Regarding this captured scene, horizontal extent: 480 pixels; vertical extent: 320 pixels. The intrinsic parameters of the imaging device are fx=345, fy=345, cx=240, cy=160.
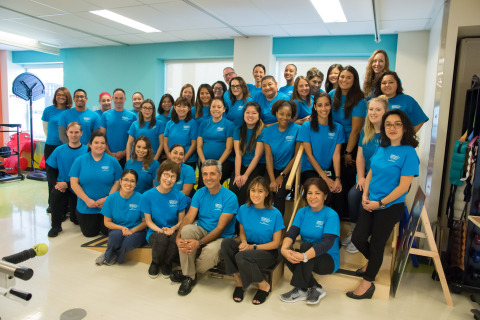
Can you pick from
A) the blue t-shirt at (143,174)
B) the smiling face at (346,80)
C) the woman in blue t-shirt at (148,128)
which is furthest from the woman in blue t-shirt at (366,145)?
the woman in blue t-shirt at (148,128)

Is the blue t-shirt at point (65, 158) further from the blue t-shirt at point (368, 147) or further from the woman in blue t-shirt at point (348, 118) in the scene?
the blue t-shirt at point (368, 147)

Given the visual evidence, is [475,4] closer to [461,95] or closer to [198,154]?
[461,95]

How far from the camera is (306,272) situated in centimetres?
266

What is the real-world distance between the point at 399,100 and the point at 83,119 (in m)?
3.86

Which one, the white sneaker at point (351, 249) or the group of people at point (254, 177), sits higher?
the group of people at point (254, 177)

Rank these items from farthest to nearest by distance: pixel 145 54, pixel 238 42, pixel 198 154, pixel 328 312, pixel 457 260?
1. pixel 145 54
2. pixel 238 42
3. pixel 198 154
4. pixel 457 260
5. pixel 328 312

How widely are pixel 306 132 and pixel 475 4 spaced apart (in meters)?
1.99

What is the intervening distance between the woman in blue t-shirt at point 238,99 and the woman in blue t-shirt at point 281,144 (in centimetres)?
63

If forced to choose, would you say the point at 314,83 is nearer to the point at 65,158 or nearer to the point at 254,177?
the point at 254,177

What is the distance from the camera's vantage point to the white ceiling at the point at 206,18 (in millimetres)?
4457

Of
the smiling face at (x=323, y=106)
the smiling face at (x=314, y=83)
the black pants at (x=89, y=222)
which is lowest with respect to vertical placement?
the black pants at (x=89, y=222)

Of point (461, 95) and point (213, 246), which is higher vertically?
point (461, 95)

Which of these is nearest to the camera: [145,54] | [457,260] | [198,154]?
[457,260]

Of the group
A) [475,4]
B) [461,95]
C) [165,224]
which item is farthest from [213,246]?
[475,4]
